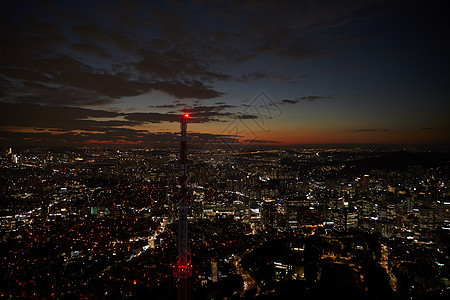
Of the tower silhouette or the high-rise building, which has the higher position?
the tower silhouette

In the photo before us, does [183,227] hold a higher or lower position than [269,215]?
higher

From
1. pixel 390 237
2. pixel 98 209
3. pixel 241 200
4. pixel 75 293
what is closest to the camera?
pixel 75 293

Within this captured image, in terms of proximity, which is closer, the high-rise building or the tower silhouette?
the tower silhouette

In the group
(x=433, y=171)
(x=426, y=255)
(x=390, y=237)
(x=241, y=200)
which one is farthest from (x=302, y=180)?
(x=426, y=255)

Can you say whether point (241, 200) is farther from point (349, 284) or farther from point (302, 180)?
point (349, 284)

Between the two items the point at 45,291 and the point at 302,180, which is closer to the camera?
the point at 45,291

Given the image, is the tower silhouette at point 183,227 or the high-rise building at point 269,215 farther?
the high-rise building at point 269,215

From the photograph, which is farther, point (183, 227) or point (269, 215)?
point (269, 215)

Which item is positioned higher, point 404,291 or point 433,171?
point 433,171

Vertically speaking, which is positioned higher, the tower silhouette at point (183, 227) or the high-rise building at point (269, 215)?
the tower silhouette at point (183, 227)

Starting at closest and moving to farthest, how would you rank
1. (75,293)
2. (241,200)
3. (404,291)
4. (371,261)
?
(75,293), (404,291), (371,261), (241,200)
